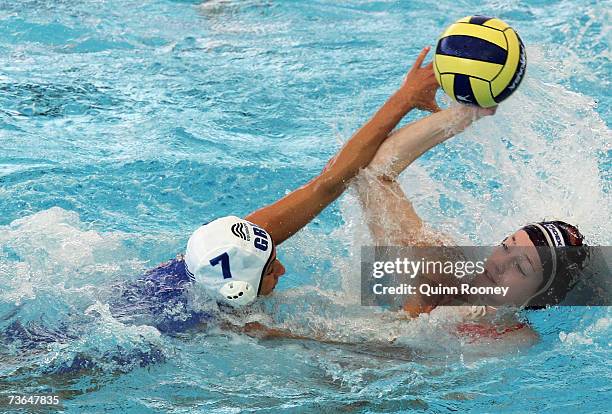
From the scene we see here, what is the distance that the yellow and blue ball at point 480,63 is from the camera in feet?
11.8

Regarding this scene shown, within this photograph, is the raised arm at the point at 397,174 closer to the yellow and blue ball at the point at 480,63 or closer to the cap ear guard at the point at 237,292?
the yellow and blue ball at the point at 480,63

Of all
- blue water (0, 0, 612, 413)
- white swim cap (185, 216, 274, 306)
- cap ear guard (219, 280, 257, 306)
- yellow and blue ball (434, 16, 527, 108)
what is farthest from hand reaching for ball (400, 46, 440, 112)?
cap ear guard (219, 280, 257, 306)

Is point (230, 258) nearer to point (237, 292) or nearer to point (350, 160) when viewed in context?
point (237, 292)

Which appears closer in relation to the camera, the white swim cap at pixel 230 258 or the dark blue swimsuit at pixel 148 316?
the white swim cap at pixel 230 258

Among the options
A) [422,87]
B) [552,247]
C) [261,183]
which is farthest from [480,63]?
[261,183]

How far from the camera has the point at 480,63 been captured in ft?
11.8

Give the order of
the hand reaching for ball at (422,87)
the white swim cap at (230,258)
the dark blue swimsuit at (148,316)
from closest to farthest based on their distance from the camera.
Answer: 1. the white swim cap at (230,258)
2. the hand reaching for ball at (422,87)
3. the dark blue swimsuit at (148,316)

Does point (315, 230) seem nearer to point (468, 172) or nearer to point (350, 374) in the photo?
point (468, 172)

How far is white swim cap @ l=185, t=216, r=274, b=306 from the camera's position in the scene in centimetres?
378

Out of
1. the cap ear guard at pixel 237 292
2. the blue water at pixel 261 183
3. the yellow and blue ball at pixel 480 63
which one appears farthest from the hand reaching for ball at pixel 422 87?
the cap ear guard at pixel 237 292

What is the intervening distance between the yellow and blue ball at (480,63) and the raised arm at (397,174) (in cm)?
18

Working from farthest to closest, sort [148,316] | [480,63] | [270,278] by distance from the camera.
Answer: [148,316]
[270,278]
[480,63]

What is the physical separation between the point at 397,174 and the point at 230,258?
0.90 m

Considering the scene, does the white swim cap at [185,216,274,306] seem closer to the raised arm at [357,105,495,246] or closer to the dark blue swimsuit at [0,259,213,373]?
the dark blue swimsuit at [0,259,213,373]
